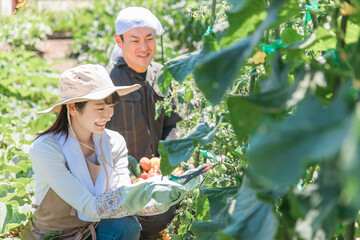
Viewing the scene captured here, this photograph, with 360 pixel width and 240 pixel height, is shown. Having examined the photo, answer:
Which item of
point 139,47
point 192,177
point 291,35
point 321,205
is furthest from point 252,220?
point 139,47

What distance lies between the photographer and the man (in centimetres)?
309

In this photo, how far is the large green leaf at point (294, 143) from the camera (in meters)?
→ 0.62

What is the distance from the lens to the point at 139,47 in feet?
10.1

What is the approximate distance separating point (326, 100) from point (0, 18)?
24.5 feet

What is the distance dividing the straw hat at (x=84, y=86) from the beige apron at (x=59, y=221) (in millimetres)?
420

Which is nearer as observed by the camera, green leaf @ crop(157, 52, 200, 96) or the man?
green leaf @ crop(157, 52, 200, 96)

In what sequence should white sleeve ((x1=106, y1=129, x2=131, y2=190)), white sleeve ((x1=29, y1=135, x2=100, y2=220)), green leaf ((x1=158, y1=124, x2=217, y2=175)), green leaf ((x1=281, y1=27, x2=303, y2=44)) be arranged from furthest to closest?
white sleeve ((x1=106, y1=129, x2=131, y2=190)), white sleeve ((x1=29, y1=135, x2=100, y2=220)), green leaf ((x1=281, y1=27, x2=303, y2=44)), green leaf ((x1=158, y1=124, x2=217, y2=175))

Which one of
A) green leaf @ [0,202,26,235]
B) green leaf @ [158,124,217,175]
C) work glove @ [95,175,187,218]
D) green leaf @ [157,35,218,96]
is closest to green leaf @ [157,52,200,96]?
green leaf @ [157,35,218,96]

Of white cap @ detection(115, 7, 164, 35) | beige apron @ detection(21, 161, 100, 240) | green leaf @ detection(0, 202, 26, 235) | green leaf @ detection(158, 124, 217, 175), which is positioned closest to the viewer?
green leaf @ detection(158, 124, 217, 175)

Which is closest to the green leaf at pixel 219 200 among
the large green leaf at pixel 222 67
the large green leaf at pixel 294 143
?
the large green leaf at pixel 222 67

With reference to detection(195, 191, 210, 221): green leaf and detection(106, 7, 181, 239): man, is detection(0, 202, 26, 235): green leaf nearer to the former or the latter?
detection(106, 7, 181, 239): man

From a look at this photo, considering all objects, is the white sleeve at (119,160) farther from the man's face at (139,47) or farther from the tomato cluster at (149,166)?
the man's face at (139,47)

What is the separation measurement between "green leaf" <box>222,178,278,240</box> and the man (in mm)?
2117

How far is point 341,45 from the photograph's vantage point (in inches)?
38.6
